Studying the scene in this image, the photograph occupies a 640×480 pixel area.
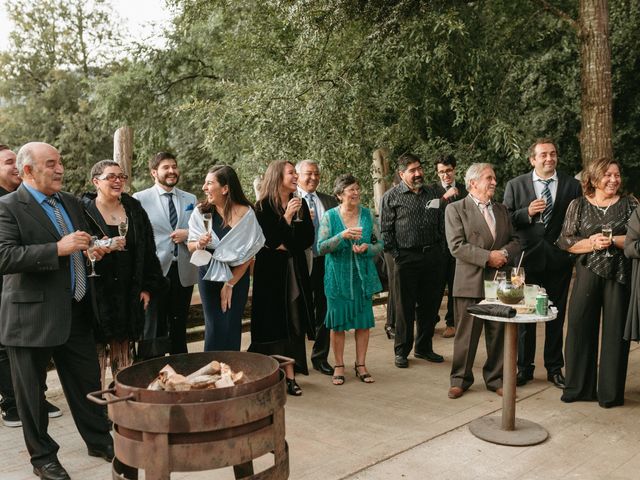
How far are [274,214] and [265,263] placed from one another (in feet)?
1.33

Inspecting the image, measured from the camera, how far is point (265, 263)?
5.10m

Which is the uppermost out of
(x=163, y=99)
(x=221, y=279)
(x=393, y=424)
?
(x=163, y=99)

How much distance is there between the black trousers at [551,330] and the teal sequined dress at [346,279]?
1.33 meters

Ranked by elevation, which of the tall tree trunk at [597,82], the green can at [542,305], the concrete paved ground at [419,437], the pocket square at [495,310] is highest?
the tall tree trunk at [597,82]

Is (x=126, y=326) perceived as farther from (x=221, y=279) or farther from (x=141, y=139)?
(x=141, y=139)

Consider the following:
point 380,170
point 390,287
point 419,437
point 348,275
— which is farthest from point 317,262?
point 380,170

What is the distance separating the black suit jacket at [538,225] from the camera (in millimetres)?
5203

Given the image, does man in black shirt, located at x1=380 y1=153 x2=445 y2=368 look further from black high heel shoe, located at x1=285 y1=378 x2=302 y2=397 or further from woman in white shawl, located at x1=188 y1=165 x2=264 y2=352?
woman in white shawl, located at x1=188 y1=165 x2=264 y2=352

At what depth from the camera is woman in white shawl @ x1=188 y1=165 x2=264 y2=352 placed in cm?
462

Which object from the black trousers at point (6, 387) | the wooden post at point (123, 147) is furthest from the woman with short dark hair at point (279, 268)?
the wooden post at point (123, 147)

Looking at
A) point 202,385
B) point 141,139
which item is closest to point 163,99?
point 141,139

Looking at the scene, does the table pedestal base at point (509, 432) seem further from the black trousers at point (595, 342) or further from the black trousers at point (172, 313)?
the black trousers at point (172, 313)

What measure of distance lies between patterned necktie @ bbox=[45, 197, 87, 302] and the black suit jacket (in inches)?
134

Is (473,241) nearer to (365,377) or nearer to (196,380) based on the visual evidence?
(365,377)
